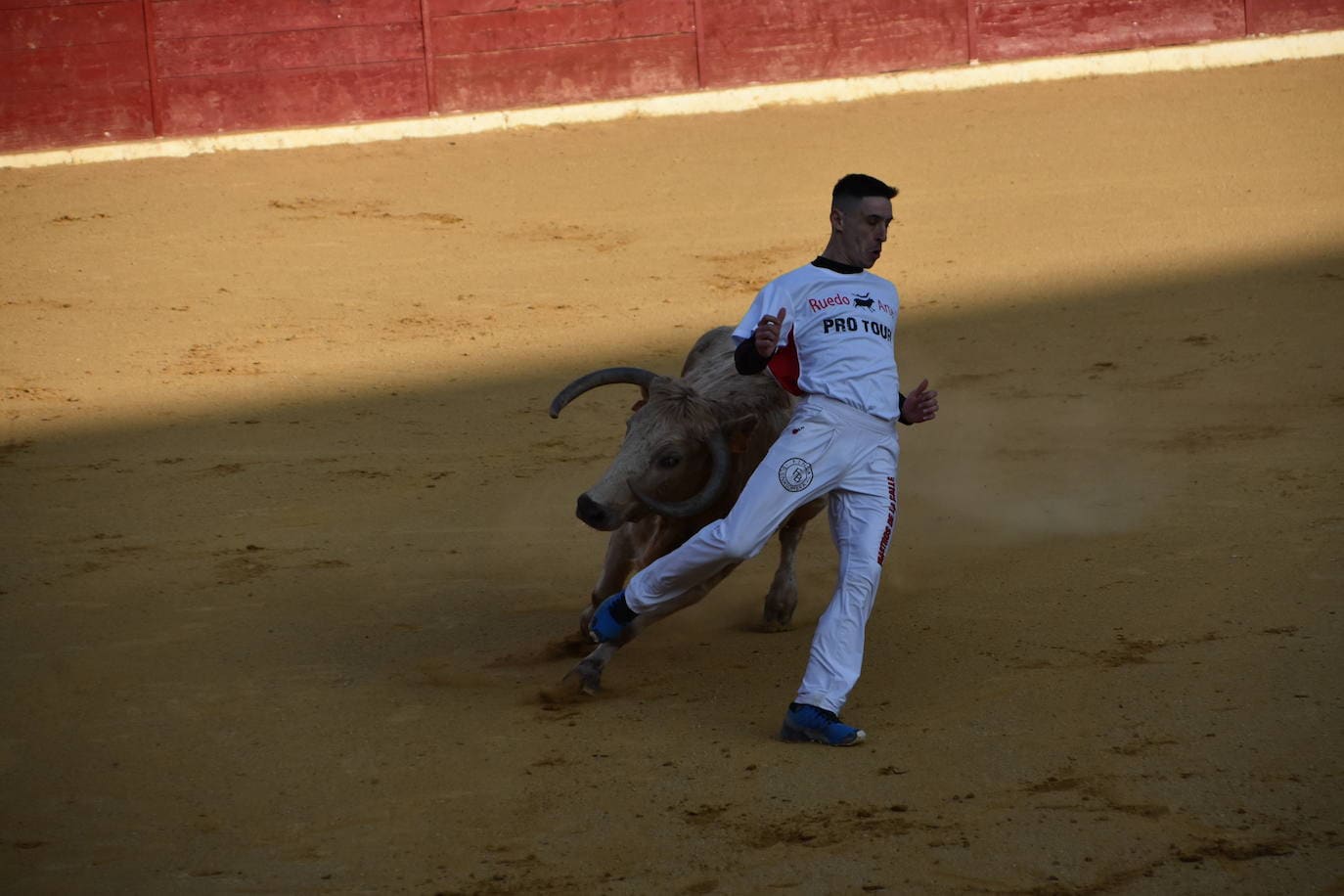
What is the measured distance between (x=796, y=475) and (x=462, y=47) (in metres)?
9.28

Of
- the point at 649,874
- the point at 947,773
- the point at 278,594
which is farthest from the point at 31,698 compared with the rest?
the point at 947,773

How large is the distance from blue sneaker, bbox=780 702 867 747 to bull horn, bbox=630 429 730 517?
2.52 ft

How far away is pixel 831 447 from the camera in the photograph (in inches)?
168

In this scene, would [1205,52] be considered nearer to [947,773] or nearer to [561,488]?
[561,488]

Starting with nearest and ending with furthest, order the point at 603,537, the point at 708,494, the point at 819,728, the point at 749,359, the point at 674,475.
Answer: the point at 819,728 < the point at 749,359 < the point at 708,494 < the point at 674,475 < the point at 603,537

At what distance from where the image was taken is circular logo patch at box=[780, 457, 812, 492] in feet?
13.9

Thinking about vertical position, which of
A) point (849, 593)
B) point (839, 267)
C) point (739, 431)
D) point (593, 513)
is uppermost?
point (839, 267)

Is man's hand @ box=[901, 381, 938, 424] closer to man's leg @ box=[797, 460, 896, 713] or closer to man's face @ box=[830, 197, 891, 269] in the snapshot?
man's leg @ box=[797, 460, 896, 713]

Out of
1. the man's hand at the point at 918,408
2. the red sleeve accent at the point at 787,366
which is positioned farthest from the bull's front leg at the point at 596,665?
the man's hand at the point at 918,408

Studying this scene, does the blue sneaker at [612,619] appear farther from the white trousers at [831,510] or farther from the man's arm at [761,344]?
the man's arm at [761,344]

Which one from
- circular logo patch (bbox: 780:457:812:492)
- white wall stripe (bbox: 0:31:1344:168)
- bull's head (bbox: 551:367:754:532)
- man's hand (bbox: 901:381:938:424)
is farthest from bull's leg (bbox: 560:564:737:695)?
white wall stripe (bbox: 0:31:1344:168)

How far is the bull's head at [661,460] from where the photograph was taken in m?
4.66

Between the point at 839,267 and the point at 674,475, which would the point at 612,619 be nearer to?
the point at 674,475

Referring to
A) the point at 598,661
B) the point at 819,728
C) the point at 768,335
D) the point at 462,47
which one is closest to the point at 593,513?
the point at 598,661
